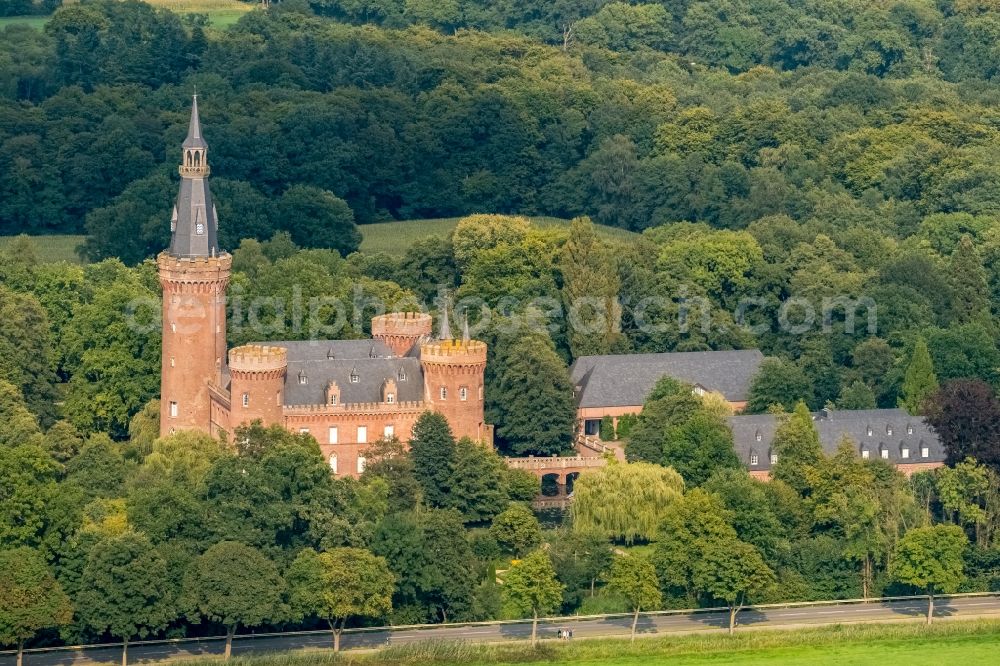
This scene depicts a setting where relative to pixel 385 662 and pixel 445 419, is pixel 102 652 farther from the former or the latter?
pixel 445 419

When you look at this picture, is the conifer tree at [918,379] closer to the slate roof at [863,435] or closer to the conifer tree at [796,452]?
the slate roof at [863,435]

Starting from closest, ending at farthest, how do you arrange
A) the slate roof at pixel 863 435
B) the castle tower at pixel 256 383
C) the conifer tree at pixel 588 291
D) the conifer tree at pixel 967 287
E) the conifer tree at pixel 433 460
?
the conifer tree at pixel 433 460
the castle tower at pixel 256 383
the slate roof at pixel 863 435
the conifer tree at pixel 588 291
the conifer tree at pixel 967 287

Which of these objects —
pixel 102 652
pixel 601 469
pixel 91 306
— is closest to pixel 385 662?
pixel 102 652

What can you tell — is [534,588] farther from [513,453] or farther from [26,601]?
[513,453]

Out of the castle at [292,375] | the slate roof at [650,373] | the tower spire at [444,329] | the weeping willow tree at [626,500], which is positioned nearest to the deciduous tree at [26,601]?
the castle at [292,375]

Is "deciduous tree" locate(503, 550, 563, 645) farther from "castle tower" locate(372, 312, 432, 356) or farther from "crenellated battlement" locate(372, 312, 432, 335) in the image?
"crenellated battlement" locate(372, 312, 432, 335)
